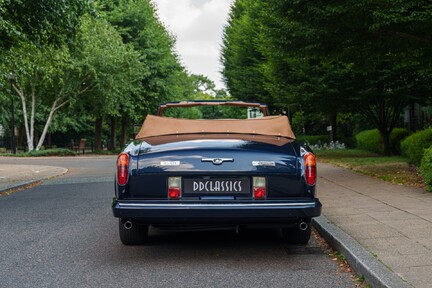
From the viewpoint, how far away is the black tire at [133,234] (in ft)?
18.9

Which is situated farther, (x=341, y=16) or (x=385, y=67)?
(x=385, y=67)

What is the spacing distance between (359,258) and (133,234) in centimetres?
239

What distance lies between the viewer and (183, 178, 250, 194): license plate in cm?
505

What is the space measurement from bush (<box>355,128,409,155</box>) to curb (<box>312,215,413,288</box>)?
17237 mm

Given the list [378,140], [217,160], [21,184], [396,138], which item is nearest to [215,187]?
[217,160]

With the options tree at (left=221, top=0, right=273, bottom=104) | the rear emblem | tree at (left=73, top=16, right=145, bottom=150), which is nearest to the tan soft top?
the rear emblem

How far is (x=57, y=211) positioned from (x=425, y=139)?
28.7 ft

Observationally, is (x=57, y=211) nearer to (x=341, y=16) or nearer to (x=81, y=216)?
(x=81, y=216)

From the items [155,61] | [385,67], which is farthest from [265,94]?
[385,67]

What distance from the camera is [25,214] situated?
8.52 meters

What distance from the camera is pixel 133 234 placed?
19.0 feet

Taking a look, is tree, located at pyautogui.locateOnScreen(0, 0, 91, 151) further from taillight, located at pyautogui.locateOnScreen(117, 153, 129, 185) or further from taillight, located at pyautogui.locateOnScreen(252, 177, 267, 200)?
taillight, located at pyautogui.locateOnScreen(252, 177, 267, 200)

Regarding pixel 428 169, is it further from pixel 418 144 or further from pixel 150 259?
pixel 150 259

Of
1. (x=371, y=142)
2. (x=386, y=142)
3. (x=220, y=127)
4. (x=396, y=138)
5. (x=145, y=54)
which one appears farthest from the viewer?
(x=145, y=54)
